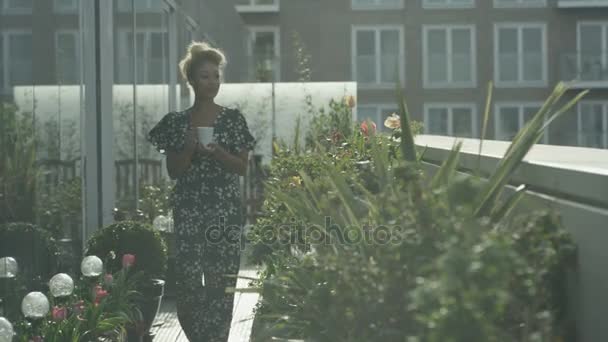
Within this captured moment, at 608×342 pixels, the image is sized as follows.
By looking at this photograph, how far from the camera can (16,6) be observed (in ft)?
17.4

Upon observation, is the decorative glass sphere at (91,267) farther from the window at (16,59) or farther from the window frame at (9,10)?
the window frame at (9,10)

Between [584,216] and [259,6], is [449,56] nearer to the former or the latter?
[259,6]

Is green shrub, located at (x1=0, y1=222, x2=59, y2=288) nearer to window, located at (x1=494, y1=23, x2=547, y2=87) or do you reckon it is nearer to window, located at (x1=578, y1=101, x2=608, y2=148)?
window, located at (x1=494, y1=23, x2=547, y2=87)

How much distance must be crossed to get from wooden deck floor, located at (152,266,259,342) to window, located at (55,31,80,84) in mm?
1666

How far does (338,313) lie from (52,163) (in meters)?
3.77

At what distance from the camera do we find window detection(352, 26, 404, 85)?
105 feet

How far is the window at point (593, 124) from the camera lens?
107 ft

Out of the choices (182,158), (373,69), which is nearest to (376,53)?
(373,69)

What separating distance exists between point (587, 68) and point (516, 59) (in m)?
2.23

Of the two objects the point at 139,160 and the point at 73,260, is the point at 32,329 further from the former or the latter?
the point at 139,160

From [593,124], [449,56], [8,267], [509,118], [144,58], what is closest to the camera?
[8,267]

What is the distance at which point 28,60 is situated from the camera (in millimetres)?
5516

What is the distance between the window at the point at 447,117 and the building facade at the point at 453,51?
30mm

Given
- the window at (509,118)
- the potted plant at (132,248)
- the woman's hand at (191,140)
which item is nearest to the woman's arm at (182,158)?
the woman's hand at (191,140)
